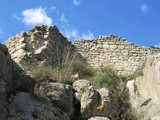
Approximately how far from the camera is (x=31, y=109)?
22.0ft

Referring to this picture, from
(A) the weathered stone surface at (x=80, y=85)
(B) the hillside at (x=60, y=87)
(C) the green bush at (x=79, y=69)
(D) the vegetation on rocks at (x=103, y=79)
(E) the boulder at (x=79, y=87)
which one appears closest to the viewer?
(B) the hillside at (x=60, y=87)

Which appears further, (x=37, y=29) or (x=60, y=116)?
(x=37, y=29)

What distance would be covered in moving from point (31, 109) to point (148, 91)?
3.37 metres

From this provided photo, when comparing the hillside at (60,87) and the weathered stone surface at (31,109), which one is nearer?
the weathered stone surface at (31,109)

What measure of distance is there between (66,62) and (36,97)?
4.26 m

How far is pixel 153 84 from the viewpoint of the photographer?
351 inches

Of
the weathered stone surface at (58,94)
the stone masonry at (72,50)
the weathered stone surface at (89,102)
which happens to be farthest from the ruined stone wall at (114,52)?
the weathered stone surface at (58,94)

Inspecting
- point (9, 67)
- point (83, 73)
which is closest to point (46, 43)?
point (83, 73)

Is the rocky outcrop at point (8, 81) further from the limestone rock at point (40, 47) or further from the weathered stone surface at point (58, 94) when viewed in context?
the limestone rock at point (40, 47)

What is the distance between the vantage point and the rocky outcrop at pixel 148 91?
27.8 ft

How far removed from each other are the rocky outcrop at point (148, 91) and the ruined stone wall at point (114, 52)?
497 centimetres

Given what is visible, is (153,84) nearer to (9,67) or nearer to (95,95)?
(95,95)

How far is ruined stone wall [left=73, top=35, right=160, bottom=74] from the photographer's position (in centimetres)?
1501

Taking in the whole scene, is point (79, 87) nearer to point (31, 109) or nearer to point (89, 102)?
point (89, 102)
